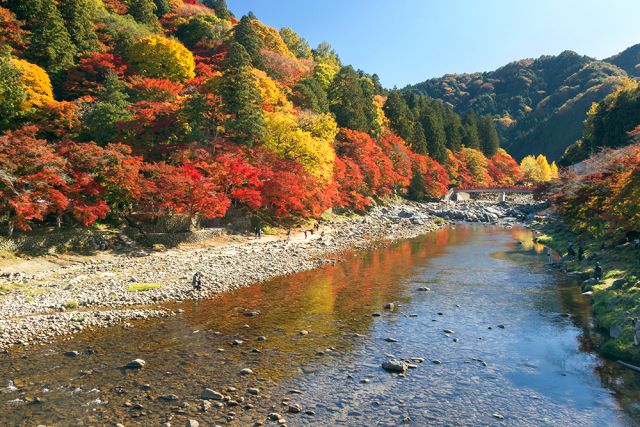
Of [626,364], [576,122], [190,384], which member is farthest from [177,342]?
[576,122]

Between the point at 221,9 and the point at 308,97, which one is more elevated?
the point at 221,9

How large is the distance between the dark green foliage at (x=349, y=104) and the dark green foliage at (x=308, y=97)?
20.7 feet

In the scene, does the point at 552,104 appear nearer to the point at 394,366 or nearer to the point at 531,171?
the point at 531,171

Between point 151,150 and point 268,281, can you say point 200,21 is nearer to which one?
point 151,150

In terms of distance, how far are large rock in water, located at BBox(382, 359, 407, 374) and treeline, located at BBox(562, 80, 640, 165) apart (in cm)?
5978

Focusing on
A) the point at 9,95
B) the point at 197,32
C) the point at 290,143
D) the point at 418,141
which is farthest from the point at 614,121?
the point at 9,95

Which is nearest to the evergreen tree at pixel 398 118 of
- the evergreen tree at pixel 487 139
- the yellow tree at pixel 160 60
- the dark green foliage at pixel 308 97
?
the dark green foliage at pixel 308 97

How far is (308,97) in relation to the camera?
59656 millimetres

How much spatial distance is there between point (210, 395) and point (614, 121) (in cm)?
7782

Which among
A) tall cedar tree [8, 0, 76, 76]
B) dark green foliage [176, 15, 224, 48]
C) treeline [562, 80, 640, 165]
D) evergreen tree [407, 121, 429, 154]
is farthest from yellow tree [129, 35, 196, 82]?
treeline [562, 80, 640, 165]

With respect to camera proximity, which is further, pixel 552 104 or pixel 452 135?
pixel 552 104

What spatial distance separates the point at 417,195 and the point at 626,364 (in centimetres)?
6937

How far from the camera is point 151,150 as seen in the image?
38719 millimetres

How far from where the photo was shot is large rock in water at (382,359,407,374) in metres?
14.6
